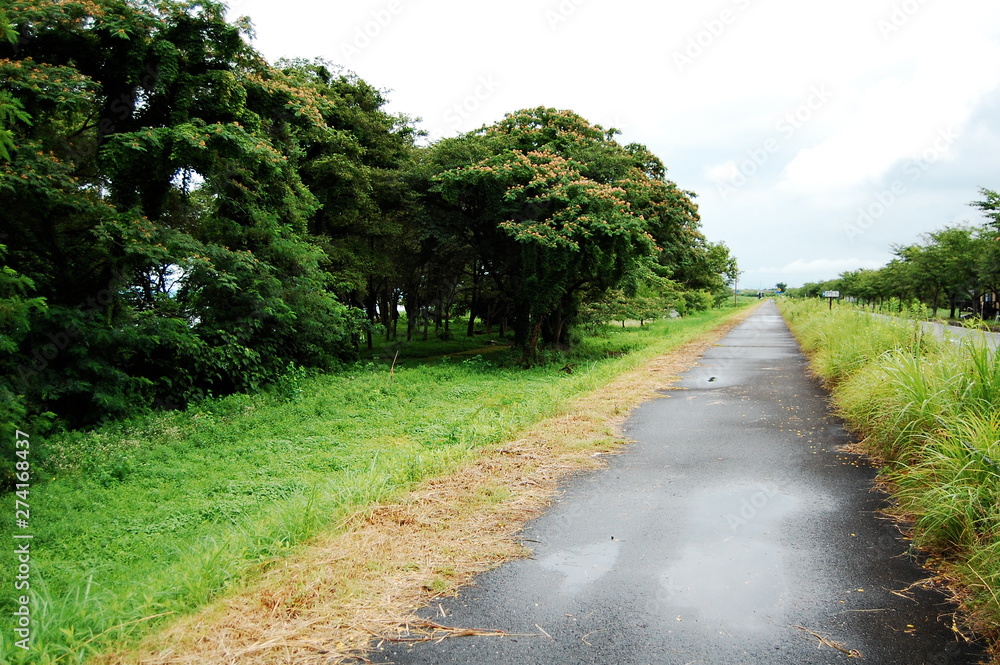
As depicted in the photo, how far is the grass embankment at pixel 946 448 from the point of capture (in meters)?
3.02

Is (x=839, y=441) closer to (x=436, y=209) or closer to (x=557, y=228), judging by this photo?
(x=557, y=228)

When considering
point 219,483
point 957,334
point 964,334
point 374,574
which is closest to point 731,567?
point 374,574

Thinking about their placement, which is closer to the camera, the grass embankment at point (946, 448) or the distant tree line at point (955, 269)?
the grass embankment at point (946, 448)

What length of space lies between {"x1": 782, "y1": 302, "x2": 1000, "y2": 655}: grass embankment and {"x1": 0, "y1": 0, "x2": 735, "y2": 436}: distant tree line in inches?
273

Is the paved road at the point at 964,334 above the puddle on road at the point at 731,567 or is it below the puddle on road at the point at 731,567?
above

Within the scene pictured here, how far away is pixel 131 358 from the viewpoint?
37.8 ft

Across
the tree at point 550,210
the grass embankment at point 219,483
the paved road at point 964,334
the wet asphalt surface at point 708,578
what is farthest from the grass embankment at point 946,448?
the tree at point 550,210

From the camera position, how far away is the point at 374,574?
10.3 ft

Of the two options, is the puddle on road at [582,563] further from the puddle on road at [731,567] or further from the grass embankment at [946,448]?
the grass embankment at [946,448]

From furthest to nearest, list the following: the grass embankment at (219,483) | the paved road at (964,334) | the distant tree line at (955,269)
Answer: the distant tree line at (955,269), the paved road at (964,334), the grass embankment at (219,483)

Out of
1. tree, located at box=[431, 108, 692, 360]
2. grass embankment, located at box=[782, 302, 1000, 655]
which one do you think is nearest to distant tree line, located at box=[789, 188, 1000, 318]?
tree, located at box=[431, 108, 692, 360]

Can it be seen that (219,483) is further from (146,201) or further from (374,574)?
(146,201)

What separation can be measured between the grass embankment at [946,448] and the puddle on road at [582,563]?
1729 mm

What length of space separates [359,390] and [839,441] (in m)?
9.22
